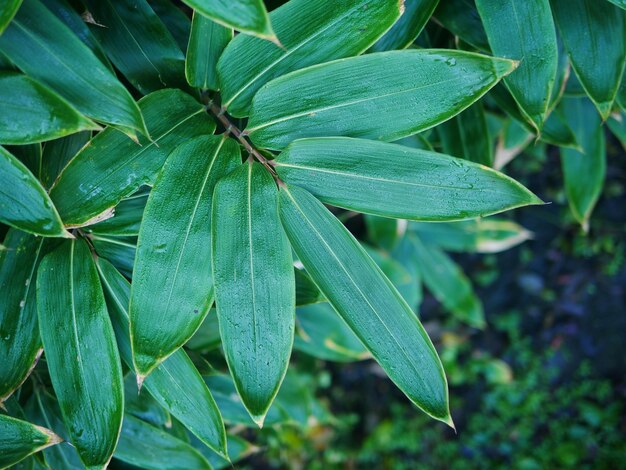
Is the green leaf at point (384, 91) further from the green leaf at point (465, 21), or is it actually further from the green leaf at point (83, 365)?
the green leaf at point (83, 365)

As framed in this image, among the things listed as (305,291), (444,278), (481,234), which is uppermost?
(305,291)

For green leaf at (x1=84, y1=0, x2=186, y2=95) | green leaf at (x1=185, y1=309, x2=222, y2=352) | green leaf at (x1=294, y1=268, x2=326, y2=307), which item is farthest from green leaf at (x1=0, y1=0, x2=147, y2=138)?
green leaf at (x1=185, y1=309, x2=222, y2=352)

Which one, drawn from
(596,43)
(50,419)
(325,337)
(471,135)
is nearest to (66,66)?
(50,419)

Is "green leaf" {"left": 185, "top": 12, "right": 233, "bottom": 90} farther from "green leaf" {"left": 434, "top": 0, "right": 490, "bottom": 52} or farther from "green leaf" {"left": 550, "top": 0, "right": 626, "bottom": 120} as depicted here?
"green leaf" {"left": 550, "top": 0, "right": 626, "bottom": 120}

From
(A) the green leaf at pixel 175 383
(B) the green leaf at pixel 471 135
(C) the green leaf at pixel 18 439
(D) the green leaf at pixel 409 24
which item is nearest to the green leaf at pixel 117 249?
(A) the green leaf at pixel 175 383

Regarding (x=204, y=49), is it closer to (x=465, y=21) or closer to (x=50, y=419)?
(x=465, y=21)

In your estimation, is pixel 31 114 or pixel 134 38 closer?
pixel 31 114

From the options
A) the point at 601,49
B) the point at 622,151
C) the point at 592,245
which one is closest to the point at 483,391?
the point at 592,245

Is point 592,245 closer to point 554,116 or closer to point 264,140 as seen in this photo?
point 554,116
